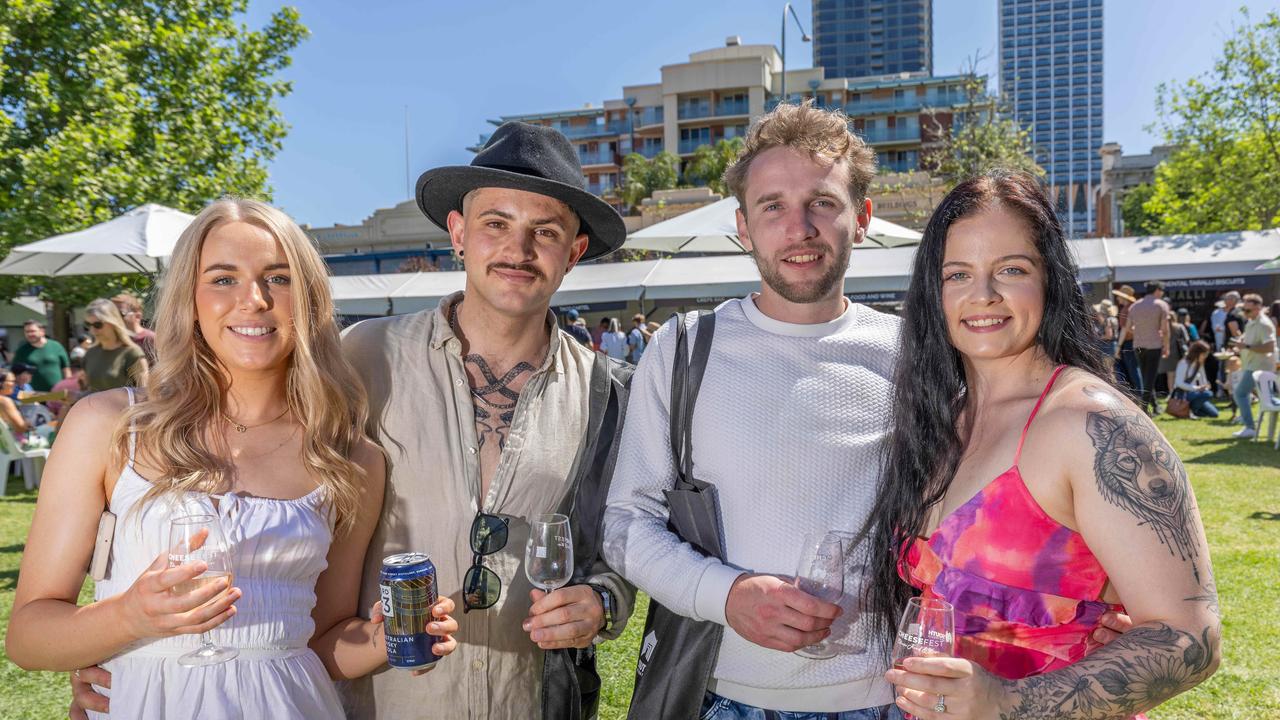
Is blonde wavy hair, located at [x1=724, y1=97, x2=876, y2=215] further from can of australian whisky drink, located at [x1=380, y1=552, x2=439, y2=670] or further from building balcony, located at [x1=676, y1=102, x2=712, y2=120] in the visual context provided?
building balcony, located at [x1=676, y1=102, x2=712, y2=120]

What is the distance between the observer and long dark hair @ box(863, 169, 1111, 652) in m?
1.93

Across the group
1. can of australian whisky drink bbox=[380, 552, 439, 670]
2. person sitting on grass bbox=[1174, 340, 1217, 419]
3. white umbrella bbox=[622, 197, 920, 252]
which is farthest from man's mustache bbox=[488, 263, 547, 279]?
person sitting on grass bbox=[1174, 340, 1217, 419]

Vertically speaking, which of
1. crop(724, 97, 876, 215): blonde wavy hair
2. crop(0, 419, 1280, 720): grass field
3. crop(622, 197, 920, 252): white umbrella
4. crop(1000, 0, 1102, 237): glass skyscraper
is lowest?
crop(0, 419, 1280, 720): grass field

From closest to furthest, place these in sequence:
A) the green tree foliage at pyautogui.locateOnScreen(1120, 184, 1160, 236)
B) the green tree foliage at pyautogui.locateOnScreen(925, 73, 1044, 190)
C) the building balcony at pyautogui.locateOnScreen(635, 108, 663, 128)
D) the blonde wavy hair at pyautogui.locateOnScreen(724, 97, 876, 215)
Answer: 1. the blonde wavy hair at pyautogui.locateOnScreen(724, 97, 876, 215)
2. the green tree foliage at pyautogui.locateOnScreen(925, 73, 1044, 190)
3. the green tree foliage at pyautogui.locateOnScreen(1120, 184, 1160, 236)
4. the building balcony at pyautogui.locateOnScreen(635, 108, 663, 128)

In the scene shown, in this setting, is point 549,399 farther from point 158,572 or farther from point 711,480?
point 158,572

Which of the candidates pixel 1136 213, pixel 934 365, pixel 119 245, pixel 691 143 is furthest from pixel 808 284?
pixel 1136 213

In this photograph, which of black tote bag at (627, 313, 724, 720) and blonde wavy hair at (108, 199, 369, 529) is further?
black tote bag at (627, 313, 724, 720)

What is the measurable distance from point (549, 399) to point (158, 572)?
1200mm

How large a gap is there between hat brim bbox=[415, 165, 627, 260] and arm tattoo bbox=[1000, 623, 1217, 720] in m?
1.63

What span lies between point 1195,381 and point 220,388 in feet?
49.9

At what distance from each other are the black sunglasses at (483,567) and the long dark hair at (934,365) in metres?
0.98

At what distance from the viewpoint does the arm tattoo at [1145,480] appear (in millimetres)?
1603

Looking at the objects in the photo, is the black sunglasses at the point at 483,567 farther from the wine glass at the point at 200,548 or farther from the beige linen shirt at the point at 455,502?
the wine glass at the point at 200,548

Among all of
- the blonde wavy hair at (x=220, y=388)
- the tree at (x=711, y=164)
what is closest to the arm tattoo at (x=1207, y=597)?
the blonde wavy hair at (x=220, y=388)
